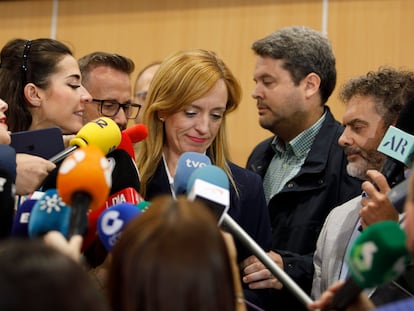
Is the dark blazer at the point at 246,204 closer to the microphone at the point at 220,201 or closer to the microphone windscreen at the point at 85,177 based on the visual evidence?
the microphone at the point at 220,201

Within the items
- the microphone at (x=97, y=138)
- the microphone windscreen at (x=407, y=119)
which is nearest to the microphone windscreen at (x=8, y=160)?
the microphone at (x=97, y=138)

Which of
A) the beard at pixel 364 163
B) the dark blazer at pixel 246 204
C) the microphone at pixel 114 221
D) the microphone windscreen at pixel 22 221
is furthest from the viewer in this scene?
the beard at pixel 364 163

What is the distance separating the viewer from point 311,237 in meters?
2.79

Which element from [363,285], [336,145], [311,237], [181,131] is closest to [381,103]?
[336,145]

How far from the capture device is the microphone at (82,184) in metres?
1.49

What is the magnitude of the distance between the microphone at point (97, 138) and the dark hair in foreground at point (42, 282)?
85 cm

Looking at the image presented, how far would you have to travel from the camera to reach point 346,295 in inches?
56.7

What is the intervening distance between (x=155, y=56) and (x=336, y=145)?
153cm

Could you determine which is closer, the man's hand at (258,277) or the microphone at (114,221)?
the microphone at (114,221)

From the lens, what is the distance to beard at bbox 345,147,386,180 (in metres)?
2.73

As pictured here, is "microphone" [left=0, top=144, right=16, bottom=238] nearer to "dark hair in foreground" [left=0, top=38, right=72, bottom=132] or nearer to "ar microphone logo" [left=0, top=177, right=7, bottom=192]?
"ar microphone logo" [left=0, top=177, right=7, bottom=192]

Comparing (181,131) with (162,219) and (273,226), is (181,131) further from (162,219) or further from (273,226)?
(162,219)

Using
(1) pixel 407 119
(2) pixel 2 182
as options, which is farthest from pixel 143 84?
(2) pixel 2 182

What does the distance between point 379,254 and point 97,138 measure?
33.8 inches
